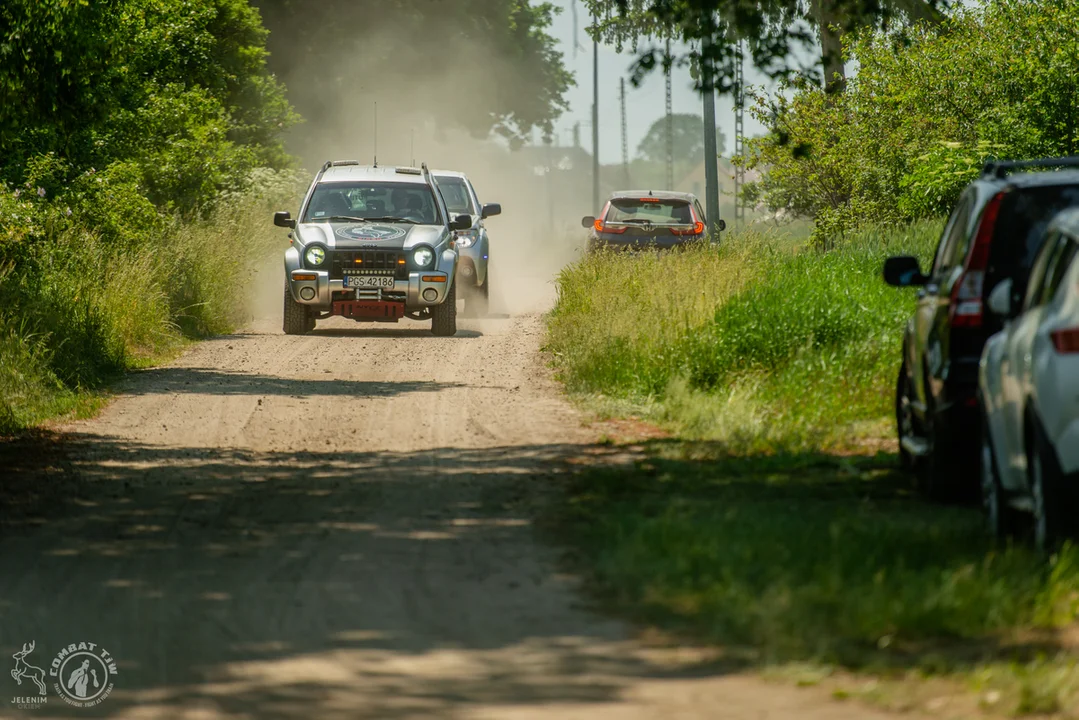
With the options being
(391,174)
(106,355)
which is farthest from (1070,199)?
(391,174)

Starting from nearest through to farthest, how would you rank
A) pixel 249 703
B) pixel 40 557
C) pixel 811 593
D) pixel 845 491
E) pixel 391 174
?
pixel 249 703 → pixel 811 593 → pixel 40 557 → pixel 845 491 → pixel 391 174

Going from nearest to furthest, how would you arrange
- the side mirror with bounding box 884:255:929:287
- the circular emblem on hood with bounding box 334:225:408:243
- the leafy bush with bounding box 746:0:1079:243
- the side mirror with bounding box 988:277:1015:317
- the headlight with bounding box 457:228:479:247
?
the side mirror with bounding box 988:277:1015:317 < the side mirror with bounding box 884:255:929:287 < the circular emblem on hood with bounding box 334:225:408:243 < the leafy bush with bounding box 746:0:1079:243 < the headlight with bounding box 457:228:479:247

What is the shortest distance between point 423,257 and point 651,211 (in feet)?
20.9

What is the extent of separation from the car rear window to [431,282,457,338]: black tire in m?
13.0

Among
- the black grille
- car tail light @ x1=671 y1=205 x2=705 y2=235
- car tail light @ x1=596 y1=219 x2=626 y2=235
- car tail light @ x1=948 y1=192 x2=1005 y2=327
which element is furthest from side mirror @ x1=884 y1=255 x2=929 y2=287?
car tail light @ x1=596 y1=219 x2=626 y2=235

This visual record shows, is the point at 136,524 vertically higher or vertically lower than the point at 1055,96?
lower

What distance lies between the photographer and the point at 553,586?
7.10m

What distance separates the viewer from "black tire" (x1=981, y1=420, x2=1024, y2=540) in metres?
7.73

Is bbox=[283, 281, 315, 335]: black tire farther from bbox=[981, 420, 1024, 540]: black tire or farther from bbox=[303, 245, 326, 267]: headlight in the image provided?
bbox=[981, 420, 1024, 540]: black tire

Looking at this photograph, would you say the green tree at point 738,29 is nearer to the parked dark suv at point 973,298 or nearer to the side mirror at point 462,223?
the parked dark suv at point 973,298

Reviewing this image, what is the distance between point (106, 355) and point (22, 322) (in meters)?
1.91

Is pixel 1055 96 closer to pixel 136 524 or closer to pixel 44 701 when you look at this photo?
pixel 136 524

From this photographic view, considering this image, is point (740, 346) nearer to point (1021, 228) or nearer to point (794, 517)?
point (1021, 228)

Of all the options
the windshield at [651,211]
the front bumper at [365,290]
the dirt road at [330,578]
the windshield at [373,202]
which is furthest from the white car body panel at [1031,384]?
the windshield at [651,211]
